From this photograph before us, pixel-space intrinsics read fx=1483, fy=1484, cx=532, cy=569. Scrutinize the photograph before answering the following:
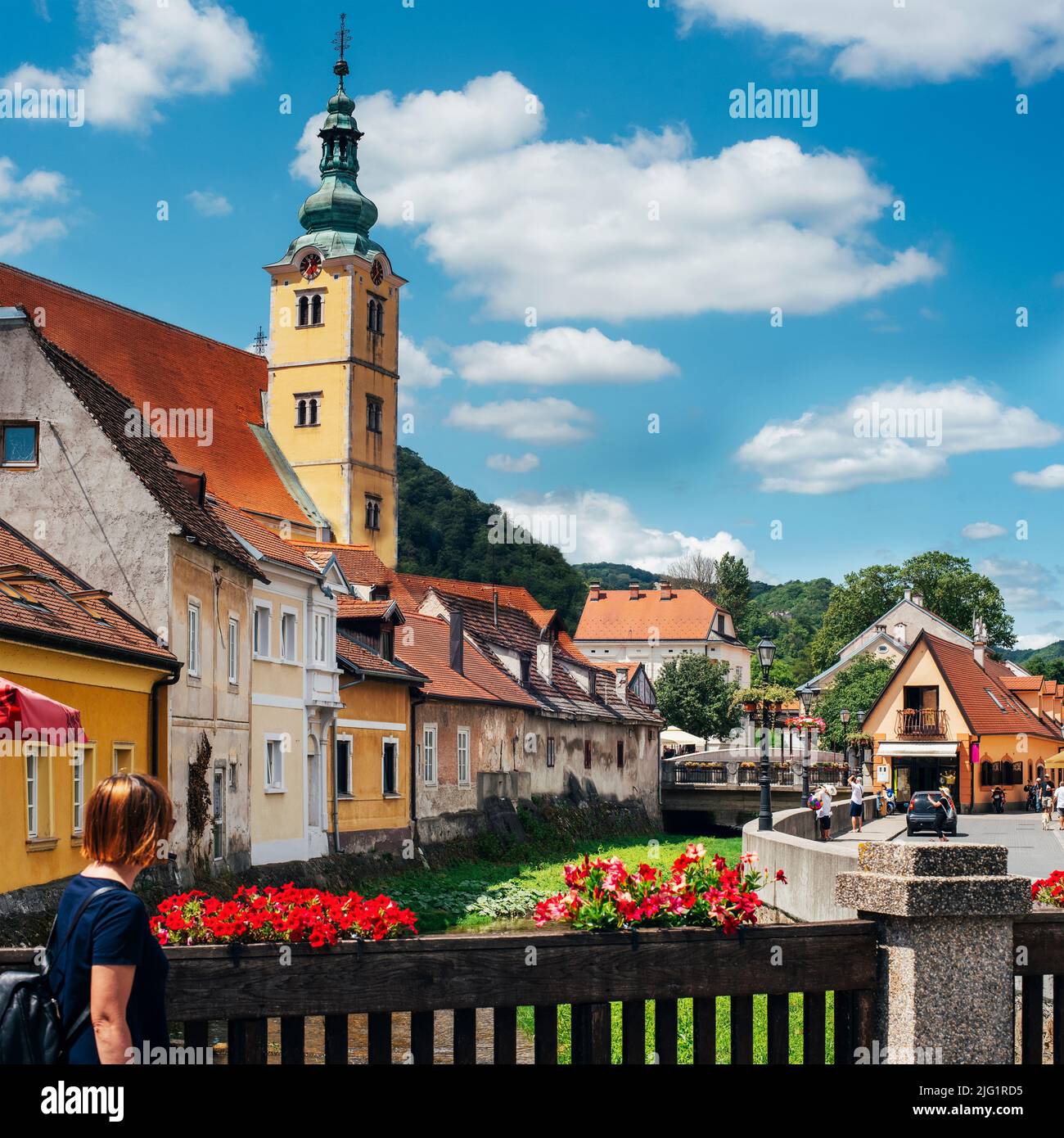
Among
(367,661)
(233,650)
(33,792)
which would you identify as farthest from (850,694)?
(33,792)

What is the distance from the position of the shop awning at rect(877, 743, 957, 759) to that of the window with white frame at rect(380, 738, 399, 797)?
116ft

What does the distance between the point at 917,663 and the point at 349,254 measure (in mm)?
33714

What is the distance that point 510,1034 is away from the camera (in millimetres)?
5961

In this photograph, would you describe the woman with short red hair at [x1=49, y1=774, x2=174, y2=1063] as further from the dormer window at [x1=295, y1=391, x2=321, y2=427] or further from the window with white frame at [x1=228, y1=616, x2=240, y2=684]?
the dormer window at [x1=295, y1=391, x2=321, y2=427]

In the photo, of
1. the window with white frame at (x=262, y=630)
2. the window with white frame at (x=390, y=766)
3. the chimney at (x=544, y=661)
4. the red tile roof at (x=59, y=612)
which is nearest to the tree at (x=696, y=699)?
the chimney at (x=544, y=661)

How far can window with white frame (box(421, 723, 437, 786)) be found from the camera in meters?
39.3

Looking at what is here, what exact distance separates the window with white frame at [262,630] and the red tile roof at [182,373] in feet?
Result: 101

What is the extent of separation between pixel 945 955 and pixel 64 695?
1591cm

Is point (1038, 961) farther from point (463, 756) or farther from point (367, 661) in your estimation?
point (463, 756)

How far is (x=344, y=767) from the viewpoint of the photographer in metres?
34.3

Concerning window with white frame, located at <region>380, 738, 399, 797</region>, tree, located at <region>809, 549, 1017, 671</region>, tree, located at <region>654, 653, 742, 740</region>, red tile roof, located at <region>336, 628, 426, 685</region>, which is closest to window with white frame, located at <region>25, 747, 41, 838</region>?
red tile roof, located at <region>336, 628, 426, 685</region>

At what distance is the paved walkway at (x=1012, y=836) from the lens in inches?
1170

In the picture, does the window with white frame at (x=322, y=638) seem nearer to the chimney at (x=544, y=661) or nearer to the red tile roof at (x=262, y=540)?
the red tile roof at (x=262, y=540)
